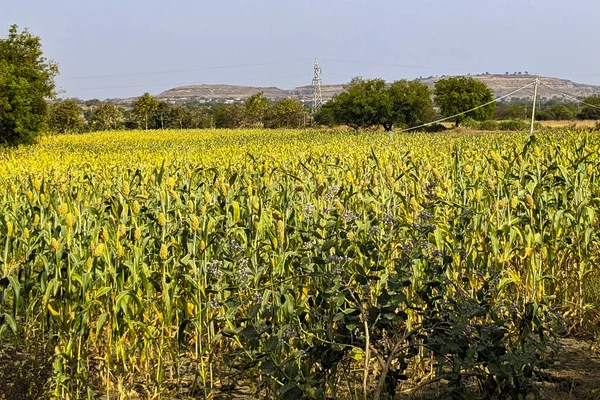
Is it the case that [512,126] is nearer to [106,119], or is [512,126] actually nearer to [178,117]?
[178,117]

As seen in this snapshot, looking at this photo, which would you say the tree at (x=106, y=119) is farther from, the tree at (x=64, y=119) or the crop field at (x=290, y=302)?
the crop field at (x=290, y=302)

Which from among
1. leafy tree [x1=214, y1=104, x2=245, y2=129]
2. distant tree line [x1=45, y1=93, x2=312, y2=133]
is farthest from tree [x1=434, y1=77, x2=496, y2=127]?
leafy tree [x1=214, y1=104, x2=245, y2=129]

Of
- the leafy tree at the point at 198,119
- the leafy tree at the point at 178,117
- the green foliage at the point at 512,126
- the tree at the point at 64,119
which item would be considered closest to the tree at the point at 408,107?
the green foliage at the point at 512,126

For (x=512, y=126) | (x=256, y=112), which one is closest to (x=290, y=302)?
(x=512, y=126)

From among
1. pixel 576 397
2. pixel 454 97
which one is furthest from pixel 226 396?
pixel 454 97

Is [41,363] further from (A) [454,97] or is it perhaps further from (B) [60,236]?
(A) [454,97]

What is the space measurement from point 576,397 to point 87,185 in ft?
23.3

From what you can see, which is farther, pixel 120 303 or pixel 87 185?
pixel 87 185

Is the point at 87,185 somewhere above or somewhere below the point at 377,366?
above

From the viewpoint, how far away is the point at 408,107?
59.2 meters

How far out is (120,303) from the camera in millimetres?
4117

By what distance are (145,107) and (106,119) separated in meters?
4.63

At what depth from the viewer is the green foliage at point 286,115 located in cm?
7606

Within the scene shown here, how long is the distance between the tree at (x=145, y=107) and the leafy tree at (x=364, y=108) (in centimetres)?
2890
